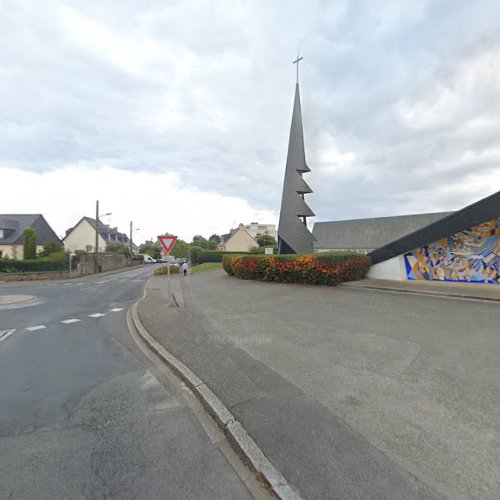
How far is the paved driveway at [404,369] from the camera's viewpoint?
2.04 m

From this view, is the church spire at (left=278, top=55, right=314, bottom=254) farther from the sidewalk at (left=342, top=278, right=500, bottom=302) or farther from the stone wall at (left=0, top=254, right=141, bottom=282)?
the stone wall at (left=0, top=254, right=141, bottom=282)

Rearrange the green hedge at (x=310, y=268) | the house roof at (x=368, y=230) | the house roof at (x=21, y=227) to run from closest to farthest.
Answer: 1. the green hedge at (x=310, y=268)
2. the house roof at (x=21, y=227)
3. the house roof at (x=368, y=230)

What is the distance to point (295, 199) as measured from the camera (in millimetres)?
15688

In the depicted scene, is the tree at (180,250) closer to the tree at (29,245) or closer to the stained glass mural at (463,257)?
the tree at (29,245)

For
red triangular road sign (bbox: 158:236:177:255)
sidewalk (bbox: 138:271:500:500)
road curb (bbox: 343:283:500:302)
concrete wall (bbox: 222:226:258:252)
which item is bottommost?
sidewalk (bbox: 138:271:500:500)

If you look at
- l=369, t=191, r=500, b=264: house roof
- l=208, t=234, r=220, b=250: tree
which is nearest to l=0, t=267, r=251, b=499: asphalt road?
l=369, t=191, r=500, b=264: house roof

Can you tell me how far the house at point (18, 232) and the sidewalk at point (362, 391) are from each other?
30991mm

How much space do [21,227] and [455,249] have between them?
41497mm

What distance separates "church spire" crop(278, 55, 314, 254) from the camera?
50.8 ft

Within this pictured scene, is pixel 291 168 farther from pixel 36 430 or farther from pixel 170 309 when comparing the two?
pixel 36 430

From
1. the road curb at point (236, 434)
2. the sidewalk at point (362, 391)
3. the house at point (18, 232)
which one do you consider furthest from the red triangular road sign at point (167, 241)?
the house at point (18, 232)

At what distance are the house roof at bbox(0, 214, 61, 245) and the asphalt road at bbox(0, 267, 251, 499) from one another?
3225 cm

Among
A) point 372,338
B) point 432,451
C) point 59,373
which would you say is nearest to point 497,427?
point 432,451

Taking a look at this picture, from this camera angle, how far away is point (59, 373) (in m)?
3.78
